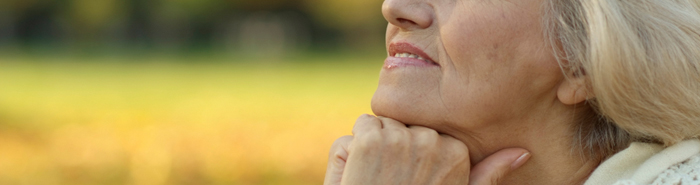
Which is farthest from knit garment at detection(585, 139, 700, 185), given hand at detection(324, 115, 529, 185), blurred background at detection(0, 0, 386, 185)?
blurred background at detection(0, 0, 386, 185)

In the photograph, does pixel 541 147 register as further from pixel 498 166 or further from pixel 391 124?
pixel 391 124

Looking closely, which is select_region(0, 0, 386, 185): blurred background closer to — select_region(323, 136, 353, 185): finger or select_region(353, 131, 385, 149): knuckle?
select_region(323, 136, 353, 185): finger

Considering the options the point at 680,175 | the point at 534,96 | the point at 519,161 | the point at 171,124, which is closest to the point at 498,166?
the point at 519,161

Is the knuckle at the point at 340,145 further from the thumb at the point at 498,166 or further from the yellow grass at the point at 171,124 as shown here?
the yellow grass at the point at 171,124

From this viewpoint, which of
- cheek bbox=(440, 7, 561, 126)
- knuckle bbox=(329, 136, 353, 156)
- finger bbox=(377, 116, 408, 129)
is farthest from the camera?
knuckle bbox=(329, 136, 353, 156)

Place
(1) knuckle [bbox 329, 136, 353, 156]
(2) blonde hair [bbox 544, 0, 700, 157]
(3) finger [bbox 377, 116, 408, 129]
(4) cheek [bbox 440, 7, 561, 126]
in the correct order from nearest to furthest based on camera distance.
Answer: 1. (2) blonde hair [bbox 544, 0, 700, 157]
2. (4) cheek [bbox 440, 7, 561, 126]
3. (3) finger [bbox 377, 116, 408, 129]
4. (1) knuckle [bbox 329, 136, 353, 156]

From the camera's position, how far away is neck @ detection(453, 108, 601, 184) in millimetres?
1914

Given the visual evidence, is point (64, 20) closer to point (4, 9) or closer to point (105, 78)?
point (4, 9)

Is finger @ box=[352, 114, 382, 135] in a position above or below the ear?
A: below

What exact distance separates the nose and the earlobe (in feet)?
1.44

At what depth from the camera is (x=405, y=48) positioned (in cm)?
191

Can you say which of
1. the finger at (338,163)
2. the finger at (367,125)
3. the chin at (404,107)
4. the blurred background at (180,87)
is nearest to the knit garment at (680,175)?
the chin at (404,107)

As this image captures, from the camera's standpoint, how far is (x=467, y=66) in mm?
1800

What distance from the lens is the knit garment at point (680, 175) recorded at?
166 centimetres
